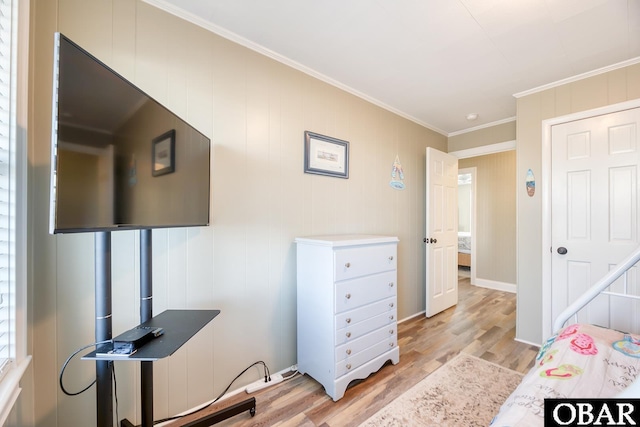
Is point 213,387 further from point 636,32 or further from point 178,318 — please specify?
point 636,32

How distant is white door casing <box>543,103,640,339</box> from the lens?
2.03 meters

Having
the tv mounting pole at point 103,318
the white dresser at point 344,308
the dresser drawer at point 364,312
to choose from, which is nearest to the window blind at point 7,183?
the tv mounting pole at point 103,318

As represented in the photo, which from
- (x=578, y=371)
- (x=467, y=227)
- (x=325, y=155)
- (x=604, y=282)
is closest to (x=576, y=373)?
(x=578, y=371)

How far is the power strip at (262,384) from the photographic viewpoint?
5.77ft

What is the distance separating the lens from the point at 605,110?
211cm

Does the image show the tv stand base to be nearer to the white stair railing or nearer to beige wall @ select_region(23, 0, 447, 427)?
beige wall @ select_region(23, 0, 447, 427)

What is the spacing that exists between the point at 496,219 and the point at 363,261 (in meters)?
3.72

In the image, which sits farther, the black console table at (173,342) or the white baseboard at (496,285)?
the white baseboard at (496,285)

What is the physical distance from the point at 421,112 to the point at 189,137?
264 cm

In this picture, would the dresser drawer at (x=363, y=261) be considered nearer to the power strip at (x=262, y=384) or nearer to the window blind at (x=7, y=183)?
the power strip at (x=262, y=384)

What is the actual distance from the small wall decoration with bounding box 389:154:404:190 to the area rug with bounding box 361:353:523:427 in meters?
1.79

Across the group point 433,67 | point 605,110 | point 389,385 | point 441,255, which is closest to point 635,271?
point 605,110

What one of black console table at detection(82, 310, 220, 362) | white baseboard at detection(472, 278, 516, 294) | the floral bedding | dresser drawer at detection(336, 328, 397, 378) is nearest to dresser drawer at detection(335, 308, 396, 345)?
dresser drawer at detection(336, 328, 397, 378)

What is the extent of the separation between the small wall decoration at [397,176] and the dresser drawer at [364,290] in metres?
1.17
